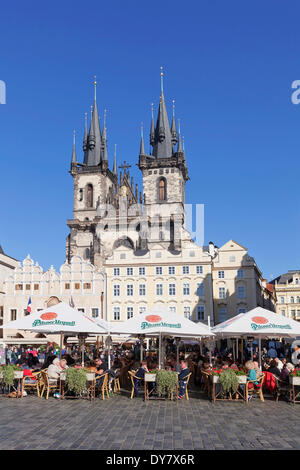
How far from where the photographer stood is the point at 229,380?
12.5 meters

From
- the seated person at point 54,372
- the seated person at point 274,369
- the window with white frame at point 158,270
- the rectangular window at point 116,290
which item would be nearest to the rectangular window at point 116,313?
the rectangular window at point 116,290

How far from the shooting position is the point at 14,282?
5097 centimetres

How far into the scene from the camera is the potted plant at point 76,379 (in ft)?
42.4

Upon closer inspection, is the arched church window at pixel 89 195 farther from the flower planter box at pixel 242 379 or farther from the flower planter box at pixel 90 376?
the flower planter box at pixel 242 379

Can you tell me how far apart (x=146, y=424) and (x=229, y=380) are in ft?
12.4

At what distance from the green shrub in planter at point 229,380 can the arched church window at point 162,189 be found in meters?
54.8

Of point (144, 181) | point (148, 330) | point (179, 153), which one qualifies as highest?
point (179, 153)

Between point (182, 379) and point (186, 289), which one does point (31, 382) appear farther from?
point (186, 289)

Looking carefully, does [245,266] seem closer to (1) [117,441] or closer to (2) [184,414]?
(2) [184,414]

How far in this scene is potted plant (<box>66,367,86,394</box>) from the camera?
12930 mm

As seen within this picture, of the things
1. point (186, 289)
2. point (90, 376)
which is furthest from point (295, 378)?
point (186, 289)

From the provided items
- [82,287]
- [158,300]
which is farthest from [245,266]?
[82,287]

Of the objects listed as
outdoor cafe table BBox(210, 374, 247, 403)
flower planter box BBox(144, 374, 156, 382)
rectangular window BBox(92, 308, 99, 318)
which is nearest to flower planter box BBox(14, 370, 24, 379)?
flower planter box BBox(144, 374, 156, 382)
